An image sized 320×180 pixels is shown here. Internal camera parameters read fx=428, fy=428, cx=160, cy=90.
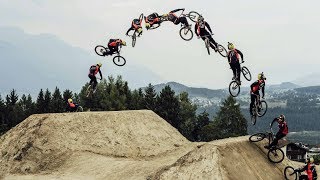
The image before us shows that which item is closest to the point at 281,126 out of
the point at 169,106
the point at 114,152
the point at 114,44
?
the point at 114,44

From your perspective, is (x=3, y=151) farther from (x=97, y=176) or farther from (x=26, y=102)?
(x=26, y=102)

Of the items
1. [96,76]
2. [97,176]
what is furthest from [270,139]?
[96,76]

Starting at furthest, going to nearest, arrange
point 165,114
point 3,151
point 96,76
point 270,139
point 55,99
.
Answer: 1. point 55,99
2. point 165,114
3. point 3,151
4. point 96,76
5. point 270,139

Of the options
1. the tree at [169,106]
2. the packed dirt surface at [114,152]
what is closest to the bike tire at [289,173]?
the packed dirt surface at [114,152]

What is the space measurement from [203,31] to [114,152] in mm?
17219

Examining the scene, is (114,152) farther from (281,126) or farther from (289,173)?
(281,126)

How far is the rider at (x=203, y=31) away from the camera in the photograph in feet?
86.2

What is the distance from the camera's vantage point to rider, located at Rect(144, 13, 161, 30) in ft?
93.7

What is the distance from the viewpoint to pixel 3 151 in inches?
1582

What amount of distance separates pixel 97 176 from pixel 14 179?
23.8 ft

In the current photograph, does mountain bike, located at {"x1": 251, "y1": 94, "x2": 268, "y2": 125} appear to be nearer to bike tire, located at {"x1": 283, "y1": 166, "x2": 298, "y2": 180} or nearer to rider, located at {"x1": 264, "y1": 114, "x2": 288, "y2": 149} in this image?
rider, located at {"x1": 264, "y1": 114, "x2": 288, "y2": 149}

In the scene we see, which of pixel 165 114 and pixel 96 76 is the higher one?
pixel 96 76

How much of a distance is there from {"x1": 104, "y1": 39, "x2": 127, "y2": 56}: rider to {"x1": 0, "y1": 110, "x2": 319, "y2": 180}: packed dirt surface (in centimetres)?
882

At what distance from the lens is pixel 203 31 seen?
86.7ft
